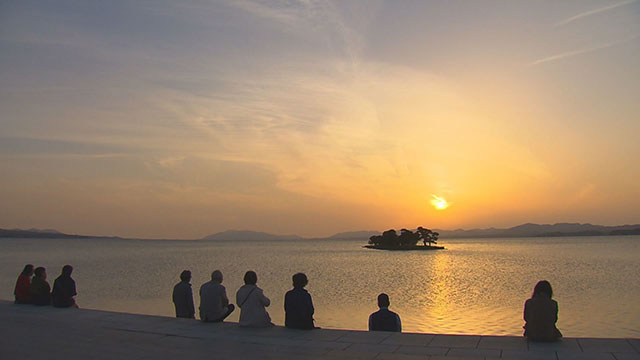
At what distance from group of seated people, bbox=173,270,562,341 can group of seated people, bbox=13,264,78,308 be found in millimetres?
4188

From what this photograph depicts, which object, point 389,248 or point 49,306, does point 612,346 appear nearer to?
point 49,306

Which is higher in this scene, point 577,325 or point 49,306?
point 49,306

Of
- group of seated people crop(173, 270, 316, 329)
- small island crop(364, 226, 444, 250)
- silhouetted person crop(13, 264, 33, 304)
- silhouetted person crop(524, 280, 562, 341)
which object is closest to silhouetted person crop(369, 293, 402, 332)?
group of seated people crop(173, 270, 316, 329)

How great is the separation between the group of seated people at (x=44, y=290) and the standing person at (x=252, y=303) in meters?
6.97

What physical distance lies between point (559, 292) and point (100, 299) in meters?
35.5

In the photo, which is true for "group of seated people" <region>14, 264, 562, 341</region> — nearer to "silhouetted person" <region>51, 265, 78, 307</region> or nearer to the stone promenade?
the stone promenade

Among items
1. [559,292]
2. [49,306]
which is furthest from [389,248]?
[49,306]

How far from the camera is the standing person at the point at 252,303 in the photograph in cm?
1242

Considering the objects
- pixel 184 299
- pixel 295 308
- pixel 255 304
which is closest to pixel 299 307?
pixel 295 308

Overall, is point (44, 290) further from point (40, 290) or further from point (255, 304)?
point (255, 304)

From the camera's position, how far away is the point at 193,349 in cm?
1036

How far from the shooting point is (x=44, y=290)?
17.0 metres

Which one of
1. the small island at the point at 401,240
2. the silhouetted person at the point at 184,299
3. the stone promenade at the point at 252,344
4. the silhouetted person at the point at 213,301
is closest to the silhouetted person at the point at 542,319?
the stone promenade at the point at 252,344

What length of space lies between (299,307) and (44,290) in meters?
9.95
